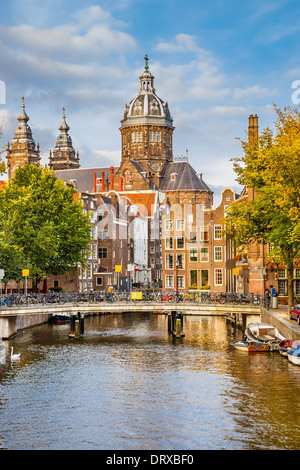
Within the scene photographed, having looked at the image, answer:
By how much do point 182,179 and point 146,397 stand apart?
137m

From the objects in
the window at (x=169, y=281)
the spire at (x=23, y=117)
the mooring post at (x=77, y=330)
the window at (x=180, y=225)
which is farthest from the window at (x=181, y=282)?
the spire at (x=23, y=117)

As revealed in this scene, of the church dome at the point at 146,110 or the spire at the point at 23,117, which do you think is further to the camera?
the spire at the point at 23,117

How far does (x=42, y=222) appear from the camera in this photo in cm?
7119

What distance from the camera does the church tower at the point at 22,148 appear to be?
185 meters

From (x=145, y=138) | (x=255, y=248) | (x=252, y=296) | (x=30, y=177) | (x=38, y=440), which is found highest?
(x=145, y=138)

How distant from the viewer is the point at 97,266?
10625cm

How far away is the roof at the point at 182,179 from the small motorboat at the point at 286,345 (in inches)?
4782

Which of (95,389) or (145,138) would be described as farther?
(145,138)

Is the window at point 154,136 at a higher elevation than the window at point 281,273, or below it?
higher

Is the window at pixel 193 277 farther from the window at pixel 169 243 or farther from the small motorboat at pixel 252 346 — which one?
the small motorboat at pixel 252 346

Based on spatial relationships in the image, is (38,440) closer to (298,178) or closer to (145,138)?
(298,178)

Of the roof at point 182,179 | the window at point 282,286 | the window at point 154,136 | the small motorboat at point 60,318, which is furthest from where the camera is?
the window at point 154,136

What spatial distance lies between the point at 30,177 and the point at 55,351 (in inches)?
1047

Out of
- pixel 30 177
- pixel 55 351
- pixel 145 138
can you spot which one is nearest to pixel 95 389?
pixel 55 351
